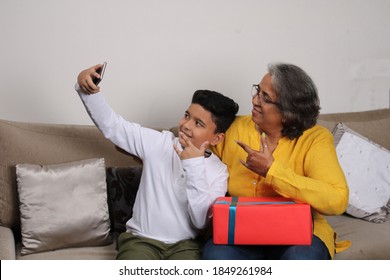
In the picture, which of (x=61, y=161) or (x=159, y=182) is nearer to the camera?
(x=159, y=182)

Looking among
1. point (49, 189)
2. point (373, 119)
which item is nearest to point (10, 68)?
point (49, 189)

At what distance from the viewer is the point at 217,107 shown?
2314mm

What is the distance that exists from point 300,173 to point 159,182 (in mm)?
507

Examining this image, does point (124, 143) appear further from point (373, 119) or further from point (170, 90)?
point (373, 119)

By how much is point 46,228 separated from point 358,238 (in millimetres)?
1212

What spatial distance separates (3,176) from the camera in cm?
239

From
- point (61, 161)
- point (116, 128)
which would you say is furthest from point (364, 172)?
point (61, 161)

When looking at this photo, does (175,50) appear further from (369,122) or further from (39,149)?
(369,122)

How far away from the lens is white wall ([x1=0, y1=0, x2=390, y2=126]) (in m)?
2.78

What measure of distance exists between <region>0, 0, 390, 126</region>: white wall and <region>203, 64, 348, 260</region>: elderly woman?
0.68 meters

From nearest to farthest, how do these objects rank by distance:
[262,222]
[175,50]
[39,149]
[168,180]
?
[262,222], [168,180], [39,149], [175,50]

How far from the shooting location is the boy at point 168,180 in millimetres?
2180

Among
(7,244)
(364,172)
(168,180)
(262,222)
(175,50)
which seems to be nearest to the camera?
(262,222)

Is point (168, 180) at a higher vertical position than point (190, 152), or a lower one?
lower
